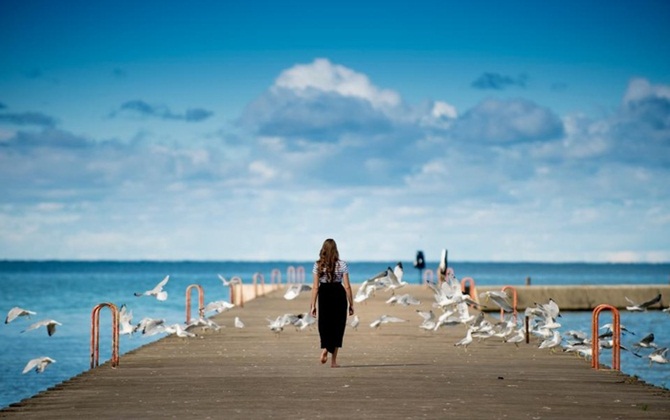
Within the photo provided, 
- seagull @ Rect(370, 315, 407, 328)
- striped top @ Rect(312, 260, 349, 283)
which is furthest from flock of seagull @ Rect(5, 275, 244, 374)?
striped top @ Rect(312, 260, 349, 283)

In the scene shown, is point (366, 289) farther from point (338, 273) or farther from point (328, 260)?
point (328, 260)

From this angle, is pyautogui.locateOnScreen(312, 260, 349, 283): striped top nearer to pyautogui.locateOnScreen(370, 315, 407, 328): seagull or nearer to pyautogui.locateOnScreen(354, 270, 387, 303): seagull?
pyautogui.locateOnScreen(354, 270, 387, 303): seagull

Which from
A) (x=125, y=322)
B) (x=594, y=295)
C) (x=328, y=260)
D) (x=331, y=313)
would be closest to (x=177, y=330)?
(x=125, y=322)

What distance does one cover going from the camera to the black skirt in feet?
52.7

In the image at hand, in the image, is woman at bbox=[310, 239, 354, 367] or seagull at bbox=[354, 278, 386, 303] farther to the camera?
seagull at bbox=[354, 278, 386, 303]

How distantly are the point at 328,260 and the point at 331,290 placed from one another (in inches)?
17.3

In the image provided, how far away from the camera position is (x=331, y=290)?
632 inches

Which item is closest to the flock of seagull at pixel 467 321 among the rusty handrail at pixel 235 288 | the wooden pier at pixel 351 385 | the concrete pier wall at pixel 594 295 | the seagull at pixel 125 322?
the seagull at pixel 125 322

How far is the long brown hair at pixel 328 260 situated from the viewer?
15953mm

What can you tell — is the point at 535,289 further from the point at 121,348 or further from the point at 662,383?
the point at 662,383

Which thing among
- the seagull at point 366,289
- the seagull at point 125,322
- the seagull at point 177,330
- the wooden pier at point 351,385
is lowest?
the wooden pier at point 351,385

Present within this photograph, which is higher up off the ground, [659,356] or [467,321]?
[467,321]

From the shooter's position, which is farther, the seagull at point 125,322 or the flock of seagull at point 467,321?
the seagull at point 125,322

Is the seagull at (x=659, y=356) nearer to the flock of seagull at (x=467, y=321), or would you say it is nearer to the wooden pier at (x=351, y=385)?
the flock of seagull at (x=467, y=321)
